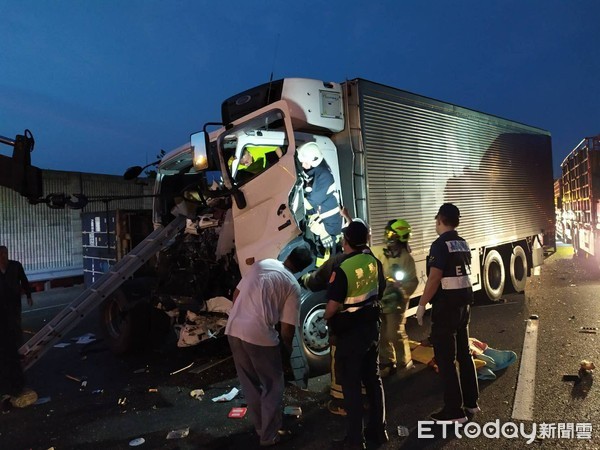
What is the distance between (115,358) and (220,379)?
6.44 ft

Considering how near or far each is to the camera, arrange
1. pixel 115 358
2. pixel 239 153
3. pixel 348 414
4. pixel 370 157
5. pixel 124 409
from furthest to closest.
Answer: pixel 115 358
pixel 370 157
pixel 239 153
pixel 124 409
pixel 348 414

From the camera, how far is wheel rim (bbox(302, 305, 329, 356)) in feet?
15.5

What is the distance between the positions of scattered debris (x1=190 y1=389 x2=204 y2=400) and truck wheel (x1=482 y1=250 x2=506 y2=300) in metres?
5.25

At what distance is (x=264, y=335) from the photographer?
326 centimetres

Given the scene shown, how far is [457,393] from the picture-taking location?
3539 millimetres

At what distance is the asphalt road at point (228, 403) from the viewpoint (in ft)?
11.2

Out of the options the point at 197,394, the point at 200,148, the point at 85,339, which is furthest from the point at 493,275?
the point at 85,339

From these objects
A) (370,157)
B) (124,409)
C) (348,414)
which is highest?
(370,157)

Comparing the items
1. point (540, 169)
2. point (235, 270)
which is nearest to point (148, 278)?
point (235, 270)

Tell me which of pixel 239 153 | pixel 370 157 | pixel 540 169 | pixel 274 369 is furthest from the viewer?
pixel 540 169

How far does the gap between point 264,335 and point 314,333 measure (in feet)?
5.27

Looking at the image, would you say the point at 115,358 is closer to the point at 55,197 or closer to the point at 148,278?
the point at 148,278

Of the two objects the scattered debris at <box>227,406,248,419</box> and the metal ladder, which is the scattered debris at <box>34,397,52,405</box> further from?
the scattered debris at <box>227,406,248,419</box>

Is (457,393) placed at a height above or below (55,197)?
below
